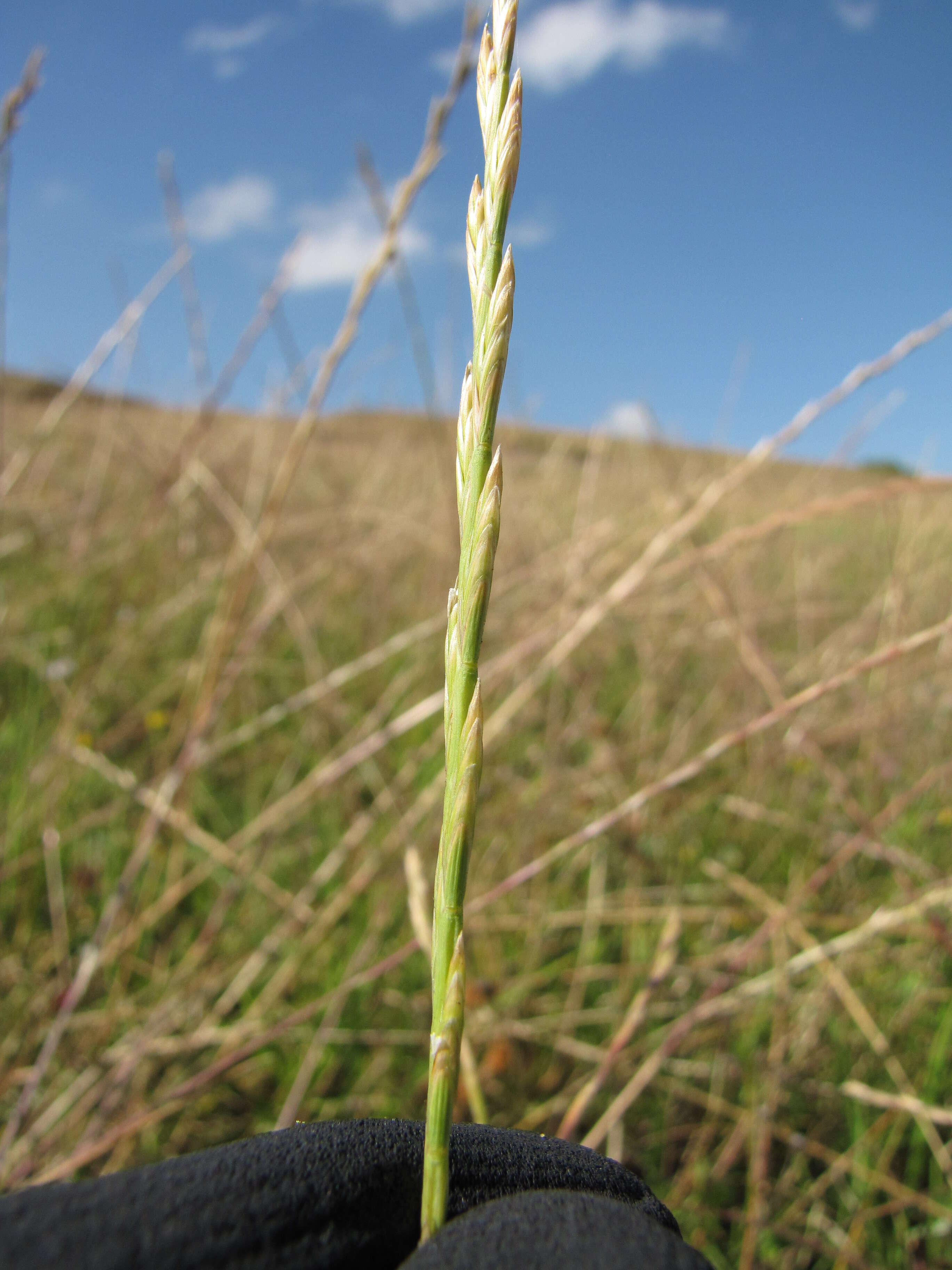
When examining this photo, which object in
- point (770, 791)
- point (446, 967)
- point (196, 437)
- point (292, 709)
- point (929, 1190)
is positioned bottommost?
point (929, 1190)

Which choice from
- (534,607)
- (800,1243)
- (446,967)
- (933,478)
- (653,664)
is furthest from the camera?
(534,607)

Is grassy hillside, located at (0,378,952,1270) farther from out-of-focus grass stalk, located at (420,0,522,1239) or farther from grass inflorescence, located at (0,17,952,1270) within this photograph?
out-of-focus grass stalk, located at (420,0,522,1239)

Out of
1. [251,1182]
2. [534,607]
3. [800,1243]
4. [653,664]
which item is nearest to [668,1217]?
[251,1182]

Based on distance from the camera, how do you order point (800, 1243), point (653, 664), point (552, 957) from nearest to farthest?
1. point (800, 1243)
2. point (552, 957)
3. point (653, 664)

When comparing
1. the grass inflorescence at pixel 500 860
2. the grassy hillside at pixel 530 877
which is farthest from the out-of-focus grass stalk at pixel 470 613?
the grassy hillside at pixel 530 877

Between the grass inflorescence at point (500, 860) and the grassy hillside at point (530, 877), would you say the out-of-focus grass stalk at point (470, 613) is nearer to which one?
the grass inflorescence at point (500, 860)

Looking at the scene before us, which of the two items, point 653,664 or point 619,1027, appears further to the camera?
point 653,664

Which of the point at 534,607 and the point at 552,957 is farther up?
the point at 534,607

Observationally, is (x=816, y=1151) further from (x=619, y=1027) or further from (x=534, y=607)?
(x=534, y=607)
